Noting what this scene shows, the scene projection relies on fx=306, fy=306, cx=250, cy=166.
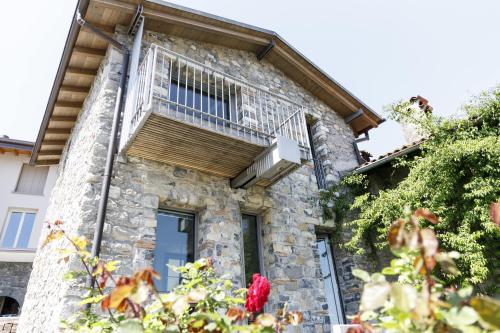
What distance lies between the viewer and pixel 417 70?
7.70 meters

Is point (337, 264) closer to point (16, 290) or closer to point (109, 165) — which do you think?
point (109, 165)

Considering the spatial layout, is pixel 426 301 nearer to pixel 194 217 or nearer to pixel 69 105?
pixel 194 217

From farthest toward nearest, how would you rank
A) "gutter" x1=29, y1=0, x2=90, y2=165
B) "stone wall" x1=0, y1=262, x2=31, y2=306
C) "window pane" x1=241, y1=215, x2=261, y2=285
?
"stone wall" x1=0, y1=262, x2=31, y2=306 < "gutter" x1=29, y1=0, x2=90, y2=165 < "window pane" x1=241, y1=215, x2=261, y2=285

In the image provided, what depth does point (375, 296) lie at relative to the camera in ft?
3.05

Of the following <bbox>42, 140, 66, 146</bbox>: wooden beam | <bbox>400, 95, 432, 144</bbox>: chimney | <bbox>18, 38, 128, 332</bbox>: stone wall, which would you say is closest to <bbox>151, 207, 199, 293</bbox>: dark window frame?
<bbox>18, 38, 128, 332</bbox>: stone wall

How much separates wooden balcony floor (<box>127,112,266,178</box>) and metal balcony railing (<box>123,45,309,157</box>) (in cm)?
10

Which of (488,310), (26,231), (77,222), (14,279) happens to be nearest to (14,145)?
(26,231)

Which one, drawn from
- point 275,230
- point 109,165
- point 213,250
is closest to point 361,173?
point 275,230

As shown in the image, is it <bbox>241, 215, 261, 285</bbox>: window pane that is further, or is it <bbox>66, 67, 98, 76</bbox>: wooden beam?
<bbox>66, 67, 98, 76</bbox>: wooden beam

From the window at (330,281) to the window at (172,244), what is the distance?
276 centimetres

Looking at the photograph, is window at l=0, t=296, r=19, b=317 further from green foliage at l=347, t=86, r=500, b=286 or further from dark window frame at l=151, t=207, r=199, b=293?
green foliage at l=347, t=86, r=500, b=286

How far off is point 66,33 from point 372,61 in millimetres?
7236

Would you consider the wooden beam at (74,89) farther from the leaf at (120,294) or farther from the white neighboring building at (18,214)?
the leaf at (120,294)

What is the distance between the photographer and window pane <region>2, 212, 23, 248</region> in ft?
36.8
